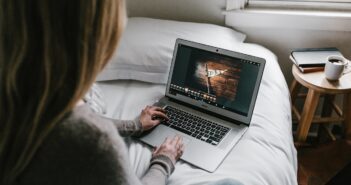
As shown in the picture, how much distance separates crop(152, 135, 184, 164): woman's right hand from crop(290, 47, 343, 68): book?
67 cm

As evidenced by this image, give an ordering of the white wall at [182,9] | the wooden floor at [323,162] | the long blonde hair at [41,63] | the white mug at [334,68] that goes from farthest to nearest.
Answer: the white wall at [182,9], the wooden floor at [323,162], the white mug at [334,68], the long blonde hair at [41,63]

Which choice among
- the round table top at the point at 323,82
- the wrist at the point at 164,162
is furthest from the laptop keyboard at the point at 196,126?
the round table top at the point at 323,82

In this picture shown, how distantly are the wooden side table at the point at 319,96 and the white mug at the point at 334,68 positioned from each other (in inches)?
0.9

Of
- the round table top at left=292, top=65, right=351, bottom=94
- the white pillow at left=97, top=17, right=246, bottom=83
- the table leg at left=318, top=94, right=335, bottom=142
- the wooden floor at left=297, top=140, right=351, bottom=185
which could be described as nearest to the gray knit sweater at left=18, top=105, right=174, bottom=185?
the white pillow at left=97, top=17, right=246, bottom=83

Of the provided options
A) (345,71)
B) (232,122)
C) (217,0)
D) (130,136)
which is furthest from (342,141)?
(130,136)

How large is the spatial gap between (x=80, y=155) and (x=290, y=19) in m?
1.24

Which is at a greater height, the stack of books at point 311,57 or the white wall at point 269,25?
the white wall at point 269,25

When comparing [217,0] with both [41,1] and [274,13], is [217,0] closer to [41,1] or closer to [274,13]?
[274,13]

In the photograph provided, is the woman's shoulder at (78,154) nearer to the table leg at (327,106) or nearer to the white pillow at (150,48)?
the white pillow at (150,48)

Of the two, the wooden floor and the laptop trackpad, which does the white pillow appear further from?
the wooden floor

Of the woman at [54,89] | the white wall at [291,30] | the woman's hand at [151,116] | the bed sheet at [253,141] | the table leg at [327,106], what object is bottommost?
the table leg at [327,106]

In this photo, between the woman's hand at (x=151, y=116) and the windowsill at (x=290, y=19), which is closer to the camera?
the woman's hand at (x=151, y=116)

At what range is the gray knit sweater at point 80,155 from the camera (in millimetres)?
598

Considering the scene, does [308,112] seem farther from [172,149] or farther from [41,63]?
[41,63]
